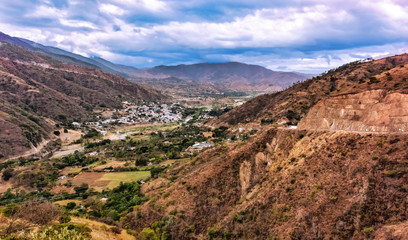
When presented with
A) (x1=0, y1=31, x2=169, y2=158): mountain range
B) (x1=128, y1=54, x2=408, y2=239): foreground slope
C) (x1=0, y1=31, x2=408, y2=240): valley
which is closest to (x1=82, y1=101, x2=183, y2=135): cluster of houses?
(x1=0, y1=31, x2=169, y2=158): mountain range

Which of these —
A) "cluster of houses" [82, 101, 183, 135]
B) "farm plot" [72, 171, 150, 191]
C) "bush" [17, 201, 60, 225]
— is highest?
"bush" [17, 201, 60, 225]

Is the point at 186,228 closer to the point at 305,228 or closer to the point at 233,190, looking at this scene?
the point at 233,190

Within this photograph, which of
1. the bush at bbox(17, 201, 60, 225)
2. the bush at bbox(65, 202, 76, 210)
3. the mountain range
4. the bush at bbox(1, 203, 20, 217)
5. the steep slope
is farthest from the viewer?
the mountain range

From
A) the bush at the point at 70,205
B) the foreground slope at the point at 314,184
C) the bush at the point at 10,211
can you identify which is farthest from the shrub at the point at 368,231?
the bush at the point at 70,205

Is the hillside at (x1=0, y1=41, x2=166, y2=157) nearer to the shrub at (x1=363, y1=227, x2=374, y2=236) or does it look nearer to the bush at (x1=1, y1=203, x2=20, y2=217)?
the bush at (x1=1, y1=203, x2=20, y2=217)

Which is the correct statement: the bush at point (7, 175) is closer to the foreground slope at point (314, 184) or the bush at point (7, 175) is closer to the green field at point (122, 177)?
the green field at point (122, 177)

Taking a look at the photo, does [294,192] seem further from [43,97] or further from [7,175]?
[43,97]

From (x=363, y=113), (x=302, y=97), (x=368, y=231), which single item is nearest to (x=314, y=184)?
(x=368, y=231)

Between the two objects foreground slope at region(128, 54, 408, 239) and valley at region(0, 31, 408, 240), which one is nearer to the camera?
foreground slope at region(128, 54, 408, 239)
